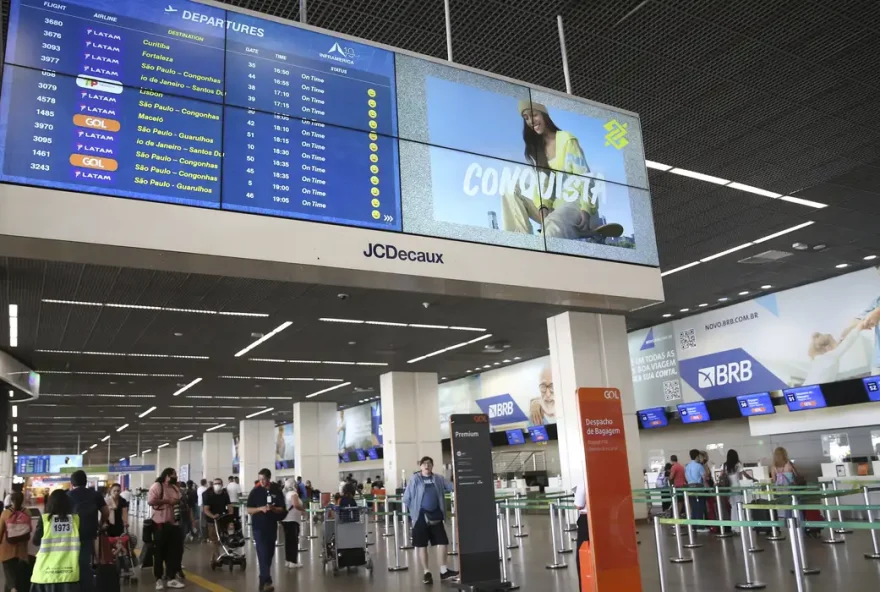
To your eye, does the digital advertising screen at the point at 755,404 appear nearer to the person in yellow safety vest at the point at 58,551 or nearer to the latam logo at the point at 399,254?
the latam logo at the point at 399,254

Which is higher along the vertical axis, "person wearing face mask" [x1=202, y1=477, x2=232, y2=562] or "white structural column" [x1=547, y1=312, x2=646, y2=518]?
"white structural column" [x1=547, y1=312, x2=646, y2=518]

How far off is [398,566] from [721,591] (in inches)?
187

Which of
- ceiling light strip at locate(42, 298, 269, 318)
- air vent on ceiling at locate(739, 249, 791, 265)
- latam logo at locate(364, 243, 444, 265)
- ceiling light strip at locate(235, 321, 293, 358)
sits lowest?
latam logo at locate(364, 243, 444, 265)

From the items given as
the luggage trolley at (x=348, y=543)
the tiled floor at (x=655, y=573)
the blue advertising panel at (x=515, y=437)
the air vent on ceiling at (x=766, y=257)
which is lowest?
the tiled floor at (x=655, y=573)

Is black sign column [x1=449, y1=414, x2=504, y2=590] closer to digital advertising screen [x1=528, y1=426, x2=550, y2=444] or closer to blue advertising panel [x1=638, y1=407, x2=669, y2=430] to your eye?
blue advertising panel [x1=638, y1=407, x2=669, y2=430]

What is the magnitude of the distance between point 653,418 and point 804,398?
14.1 feet

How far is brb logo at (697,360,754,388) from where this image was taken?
17.0 m

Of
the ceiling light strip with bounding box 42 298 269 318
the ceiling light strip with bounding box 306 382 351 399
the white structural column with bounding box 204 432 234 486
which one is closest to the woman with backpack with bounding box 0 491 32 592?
the ceiling light strip with bounding box 42 298 269 318

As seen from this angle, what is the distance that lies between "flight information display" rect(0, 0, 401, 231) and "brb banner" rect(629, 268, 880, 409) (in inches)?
547

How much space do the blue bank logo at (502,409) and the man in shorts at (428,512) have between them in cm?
1409

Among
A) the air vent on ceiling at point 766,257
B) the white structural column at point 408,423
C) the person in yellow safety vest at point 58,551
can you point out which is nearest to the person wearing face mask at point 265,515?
the person in yellow safety vest at point 58,551

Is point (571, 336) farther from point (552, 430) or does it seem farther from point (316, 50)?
point (316, 50)

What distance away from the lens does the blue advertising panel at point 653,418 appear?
18.7 m

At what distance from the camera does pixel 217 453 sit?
39500 mm
